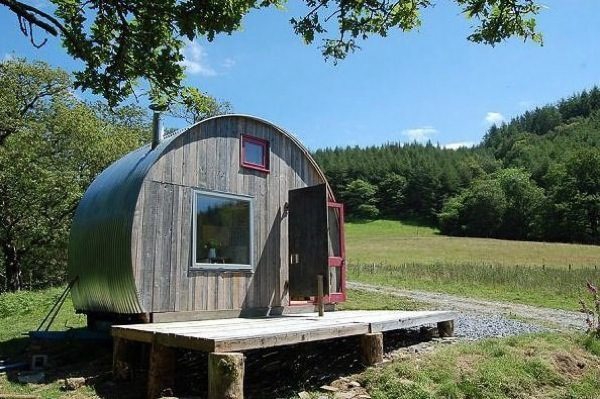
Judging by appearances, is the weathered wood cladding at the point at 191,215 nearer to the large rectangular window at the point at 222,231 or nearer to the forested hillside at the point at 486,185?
the large rectangular window at the point at 222,231

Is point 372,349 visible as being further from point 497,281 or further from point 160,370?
point 497,281

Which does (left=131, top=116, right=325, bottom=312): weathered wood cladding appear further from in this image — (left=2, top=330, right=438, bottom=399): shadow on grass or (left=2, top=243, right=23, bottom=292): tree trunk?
(left=2, top=243, right=23, bottom=292): tree trunk

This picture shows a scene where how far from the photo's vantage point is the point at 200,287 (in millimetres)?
8977

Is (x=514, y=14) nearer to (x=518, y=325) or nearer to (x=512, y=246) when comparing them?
(x=518, y=325)

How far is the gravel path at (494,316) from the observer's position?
1069cm

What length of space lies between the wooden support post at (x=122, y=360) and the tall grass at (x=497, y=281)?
1357 centimetres

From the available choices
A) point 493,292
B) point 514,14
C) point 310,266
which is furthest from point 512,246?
point 514,14


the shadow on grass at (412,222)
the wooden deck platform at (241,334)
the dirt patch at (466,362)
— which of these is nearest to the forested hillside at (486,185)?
the shadow on grass at (412,222)

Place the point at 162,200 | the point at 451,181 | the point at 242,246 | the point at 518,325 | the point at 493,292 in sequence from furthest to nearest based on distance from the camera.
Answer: the point at 451,181, the point at 493,292, the point at 518,325, the point at 242,246, the point at 162,200

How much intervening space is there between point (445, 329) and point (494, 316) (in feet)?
13.9

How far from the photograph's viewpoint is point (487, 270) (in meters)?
24.4

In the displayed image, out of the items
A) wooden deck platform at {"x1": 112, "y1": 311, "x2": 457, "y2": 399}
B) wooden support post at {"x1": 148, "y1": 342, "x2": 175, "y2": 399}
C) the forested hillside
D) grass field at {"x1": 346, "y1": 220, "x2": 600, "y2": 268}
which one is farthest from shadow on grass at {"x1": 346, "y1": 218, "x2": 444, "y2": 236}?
wooden support post at {"x1": 148, "y1": 342, "x2": 175, "y2": 399}

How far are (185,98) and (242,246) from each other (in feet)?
11.1

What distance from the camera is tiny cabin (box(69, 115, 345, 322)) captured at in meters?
8.41
